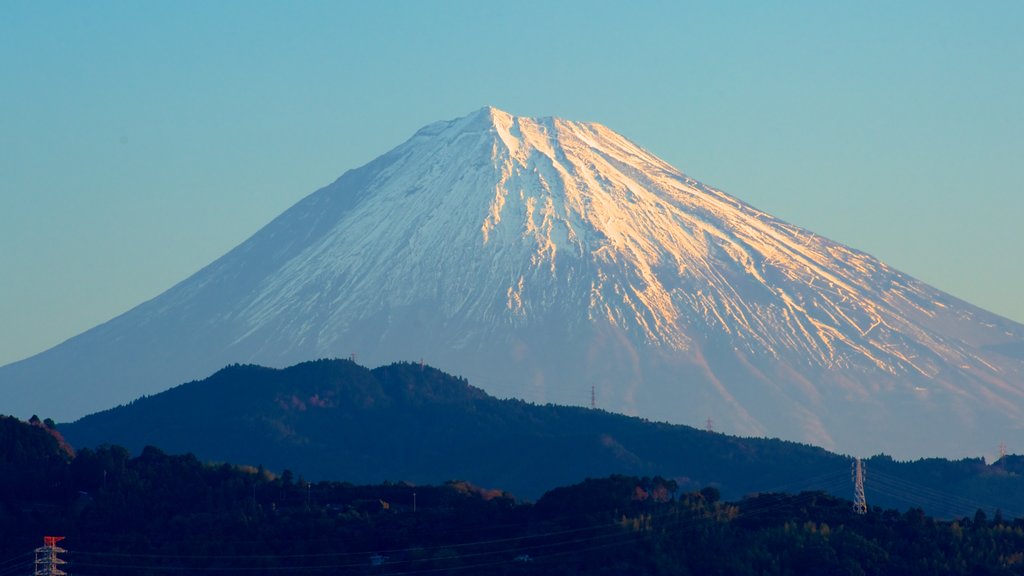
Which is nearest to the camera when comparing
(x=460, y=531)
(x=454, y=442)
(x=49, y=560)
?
(x=49, y=560)

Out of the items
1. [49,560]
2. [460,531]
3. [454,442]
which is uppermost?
[454,442]

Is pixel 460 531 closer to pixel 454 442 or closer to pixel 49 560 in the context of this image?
pixel 49 560

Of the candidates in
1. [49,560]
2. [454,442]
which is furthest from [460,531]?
[454,442]

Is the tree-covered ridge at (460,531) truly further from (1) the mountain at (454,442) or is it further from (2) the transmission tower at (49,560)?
(1) the mountain at (454,442)

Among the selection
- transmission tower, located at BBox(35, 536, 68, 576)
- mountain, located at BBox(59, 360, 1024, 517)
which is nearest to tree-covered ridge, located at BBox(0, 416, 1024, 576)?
transmission tower, located at BBox(35, 536, 68, 576)

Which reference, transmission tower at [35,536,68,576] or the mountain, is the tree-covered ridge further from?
the mountain

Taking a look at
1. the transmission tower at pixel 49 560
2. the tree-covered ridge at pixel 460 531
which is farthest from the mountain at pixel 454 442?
the transmission tower at pixel 49 560

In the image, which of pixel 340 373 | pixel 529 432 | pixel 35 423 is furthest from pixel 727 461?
pixel 35 423
